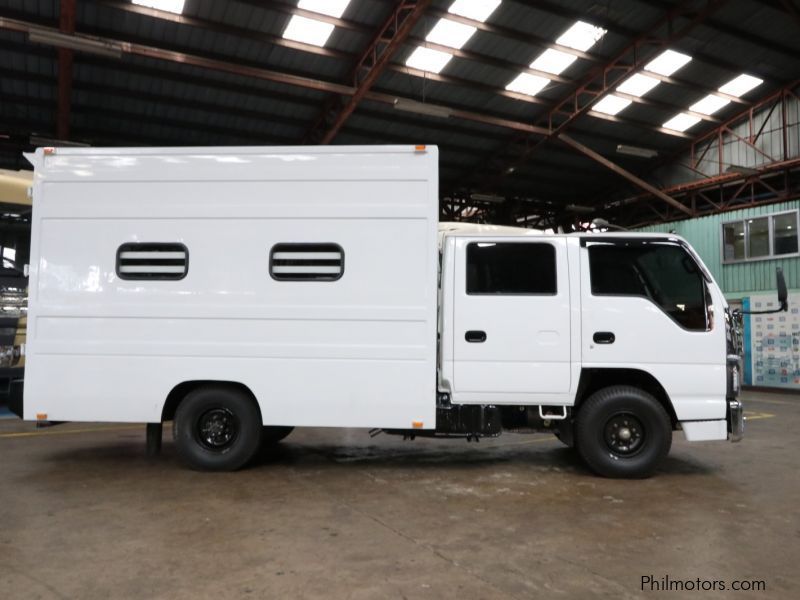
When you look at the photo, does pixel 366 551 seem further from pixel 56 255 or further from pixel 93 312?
pixel 56 255

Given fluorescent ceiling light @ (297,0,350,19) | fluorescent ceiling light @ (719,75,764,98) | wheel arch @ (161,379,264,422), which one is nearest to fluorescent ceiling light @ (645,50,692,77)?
fluorescent ceiling light @ (719,75,764,98)

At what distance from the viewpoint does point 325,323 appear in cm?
498

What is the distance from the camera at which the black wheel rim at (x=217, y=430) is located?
17.2 feet

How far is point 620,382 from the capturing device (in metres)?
5.28

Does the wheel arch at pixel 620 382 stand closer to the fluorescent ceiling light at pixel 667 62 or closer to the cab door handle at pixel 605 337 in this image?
the cab door handle at pixel 605 337

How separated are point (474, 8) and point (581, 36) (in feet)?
9.08

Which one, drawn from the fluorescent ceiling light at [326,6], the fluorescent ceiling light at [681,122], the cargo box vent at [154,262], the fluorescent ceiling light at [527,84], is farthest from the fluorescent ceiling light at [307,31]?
the fluorescent ceiling light at [681,122]

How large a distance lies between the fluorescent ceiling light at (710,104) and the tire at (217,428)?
1552 cm

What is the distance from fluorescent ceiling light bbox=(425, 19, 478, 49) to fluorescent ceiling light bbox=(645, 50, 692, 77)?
14.8 feet

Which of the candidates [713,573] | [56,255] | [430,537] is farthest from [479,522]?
[56,255]

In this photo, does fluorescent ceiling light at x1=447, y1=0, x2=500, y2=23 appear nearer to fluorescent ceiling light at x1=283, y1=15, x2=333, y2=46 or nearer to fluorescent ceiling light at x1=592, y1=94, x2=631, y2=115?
fluorescent ceiling light at x1=283, y1=15, x2=333, y2=46

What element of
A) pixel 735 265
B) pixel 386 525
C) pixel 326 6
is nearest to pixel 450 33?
pixel 326 6

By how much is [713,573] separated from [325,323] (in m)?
3.26

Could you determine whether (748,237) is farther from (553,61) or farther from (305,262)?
(305,262)
